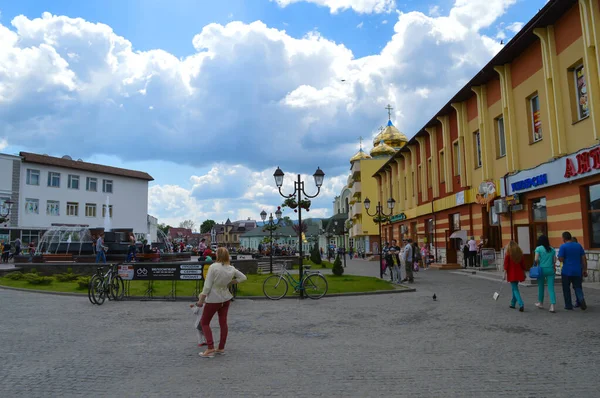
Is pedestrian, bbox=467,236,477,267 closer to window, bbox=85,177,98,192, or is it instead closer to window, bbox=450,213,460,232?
window, bbox=450,213,460,232

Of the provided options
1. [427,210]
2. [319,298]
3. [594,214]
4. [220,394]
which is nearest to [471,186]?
[427,210]

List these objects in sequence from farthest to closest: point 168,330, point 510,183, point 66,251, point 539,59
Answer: point 66,251, point 510,183, point 539,59, point 168,330

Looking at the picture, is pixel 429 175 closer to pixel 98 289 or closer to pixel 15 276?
pixel 98 289

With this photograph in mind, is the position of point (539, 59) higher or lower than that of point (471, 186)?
higher

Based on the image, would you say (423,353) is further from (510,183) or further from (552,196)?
(510,183)

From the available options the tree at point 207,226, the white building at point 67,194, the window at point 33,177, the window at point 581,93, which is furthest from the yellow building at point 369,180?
the tree at point 207,226

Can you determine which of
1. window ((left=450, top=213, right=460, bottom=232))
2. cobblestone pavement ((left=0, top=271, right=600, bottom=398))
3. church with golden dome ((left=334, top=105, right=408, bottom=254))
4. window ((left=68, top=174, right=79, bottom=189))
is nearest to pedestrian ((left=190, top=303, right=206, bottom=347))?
cobblestone pavement ((left=0, top=271, right=600, bottom=398))

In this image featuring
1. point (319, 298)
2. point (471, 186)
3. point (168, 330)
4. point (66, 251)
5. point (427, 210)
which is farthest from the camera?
point (427, 210)

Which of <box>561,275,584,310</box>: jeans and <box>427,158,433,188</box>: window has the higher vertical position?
<box>427,158,433,188</box>: window

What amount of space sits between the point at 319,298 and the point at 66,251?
22054mm

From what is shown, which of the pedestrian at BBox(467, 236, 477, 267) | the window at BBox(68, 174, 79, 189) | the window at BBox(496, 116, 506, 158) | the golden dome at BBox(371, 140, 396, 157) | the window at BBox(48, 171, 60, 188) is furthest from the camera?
the golden dome at BBox(371, 140, 396, 157)

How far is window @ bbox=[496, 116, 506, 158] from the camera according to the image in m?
22.7

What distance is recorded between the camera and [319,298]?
14.2m

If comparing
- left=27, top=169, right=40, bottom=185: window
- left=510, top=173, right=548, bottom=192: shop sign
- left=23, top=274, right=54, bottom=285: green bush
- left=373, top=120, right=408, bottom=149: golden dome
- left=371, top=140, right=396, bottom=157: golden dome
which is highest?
left=373, top=120, right=408, bottom=149: golden dome
